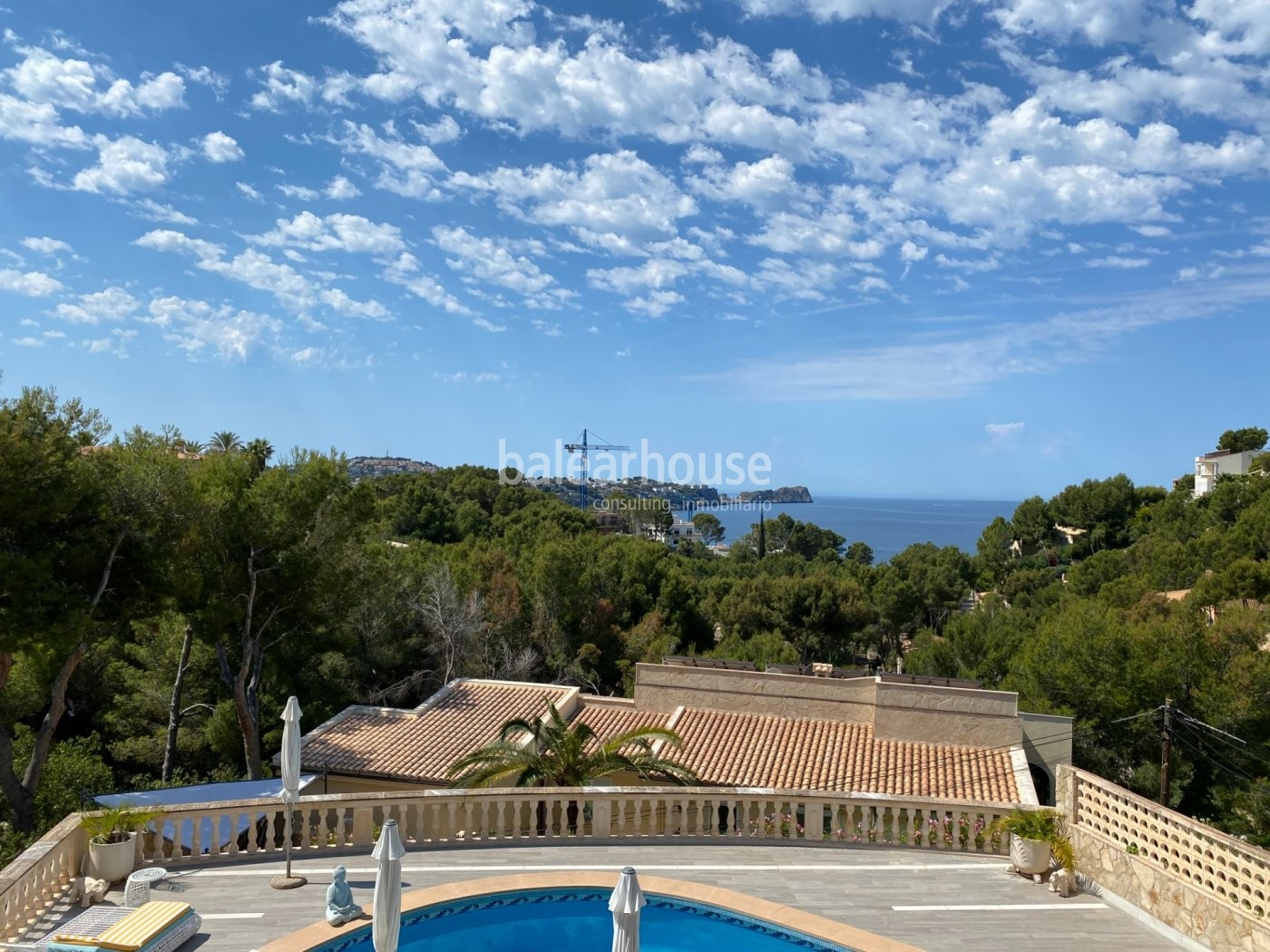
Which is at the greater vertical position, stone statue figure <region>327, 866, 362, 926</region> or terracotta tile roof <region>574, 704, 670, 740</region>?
stone statue figure <region>327, 866, 362, 926</region>

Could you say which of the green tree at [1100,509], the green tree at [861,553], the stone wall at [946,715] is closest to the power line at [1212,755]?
the stone wall at [946,715]

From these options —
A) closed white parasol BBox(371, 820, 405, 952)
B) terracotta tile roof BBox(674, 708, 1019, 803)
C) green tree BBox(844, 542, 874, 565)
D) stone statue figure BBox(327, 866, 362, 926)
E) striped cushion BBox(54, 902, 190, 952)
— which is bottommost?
terracotta tile roof BBox(674, 708, 1019, 803)

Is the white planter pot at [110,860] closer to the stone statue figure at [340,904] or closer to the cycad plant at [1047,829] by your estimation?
the stone statue figure at [340,904]

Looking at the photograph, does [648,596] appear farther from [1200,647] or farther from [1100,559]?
[1100,559]

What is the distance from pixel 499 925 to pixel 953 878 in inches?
186

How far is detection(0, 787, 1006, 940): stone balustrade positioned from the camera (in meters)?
8.59

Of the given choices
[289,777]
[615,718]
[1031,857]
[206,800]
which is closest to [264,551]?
[206,800]

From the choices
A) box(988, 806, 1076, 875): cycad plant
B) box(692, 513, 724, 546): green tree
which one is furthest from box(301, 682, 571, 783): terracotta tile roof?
box(692, 513, 724, 546): green tree

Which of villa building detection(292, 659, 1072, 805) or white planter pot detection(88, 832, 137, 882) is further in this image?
villa building detection(292, 659, 1072, 805)

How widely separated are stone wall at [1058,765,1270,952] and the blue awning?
8296 millimetres

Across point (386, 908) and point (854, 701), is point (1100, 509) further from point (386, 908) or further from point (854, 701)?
point (386, 908)

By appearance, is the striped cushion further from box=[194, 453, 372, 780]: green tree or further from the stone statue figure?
box=[194, 453, 372, 780]: green tree

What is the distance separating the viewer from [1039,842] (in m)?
8.90

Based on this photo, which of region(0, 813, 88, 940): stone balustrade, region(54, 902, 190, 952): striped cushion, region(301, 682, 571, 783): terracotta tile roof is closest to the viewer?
region(54, 902, 190, 952): striped cushion
